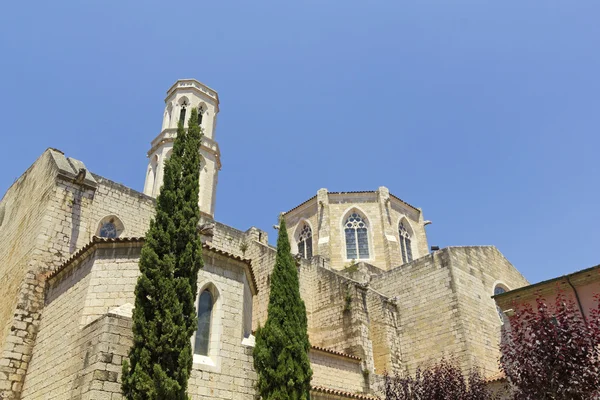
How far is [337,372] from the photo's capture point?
15.8 m

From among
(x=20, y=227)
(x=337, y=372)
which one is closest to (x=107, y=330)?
(x=20, y=227)

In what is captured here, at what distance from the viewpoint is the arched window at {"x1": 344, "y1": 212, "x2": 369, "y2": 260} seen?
96.7 feet

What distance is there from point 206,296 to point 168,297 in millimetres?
2352

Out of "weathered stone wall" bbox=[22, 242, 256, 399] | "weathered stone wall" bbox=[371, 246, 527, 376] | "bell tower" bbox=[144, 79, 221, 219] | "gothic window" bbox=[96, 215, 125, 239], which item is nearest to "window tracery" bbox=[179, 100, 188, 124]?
"bell tower" bbox=[144, 79, 221, 219]

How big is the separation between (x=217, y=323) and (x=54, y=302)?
444cm

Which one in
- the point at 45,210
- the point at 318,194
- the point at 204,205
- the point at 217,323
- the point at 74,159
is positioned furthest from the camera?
the point at 318,194

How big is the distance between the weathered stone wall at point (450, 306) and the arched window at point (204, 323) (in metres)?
10.6

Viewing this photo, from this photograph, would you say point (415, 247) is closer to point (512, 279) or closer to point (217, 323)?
point (512, 279)

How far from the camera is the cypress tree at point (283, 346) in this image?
37.8ft

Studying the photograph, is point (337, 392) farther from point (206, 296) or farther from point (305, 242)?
point (305, 242)

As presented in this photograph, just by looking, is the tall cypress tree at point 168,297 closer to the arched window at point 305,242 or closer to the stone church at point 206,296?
the stone church at point 206,296

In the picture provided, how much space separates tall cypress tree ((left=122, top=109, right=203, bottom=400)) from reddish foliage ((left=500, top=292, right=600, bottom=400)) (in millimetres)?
6523

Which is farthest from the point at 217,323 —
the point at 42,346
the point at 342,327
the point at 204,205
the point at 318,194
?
the point at 318,194

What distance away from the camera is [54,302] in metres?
12.3
